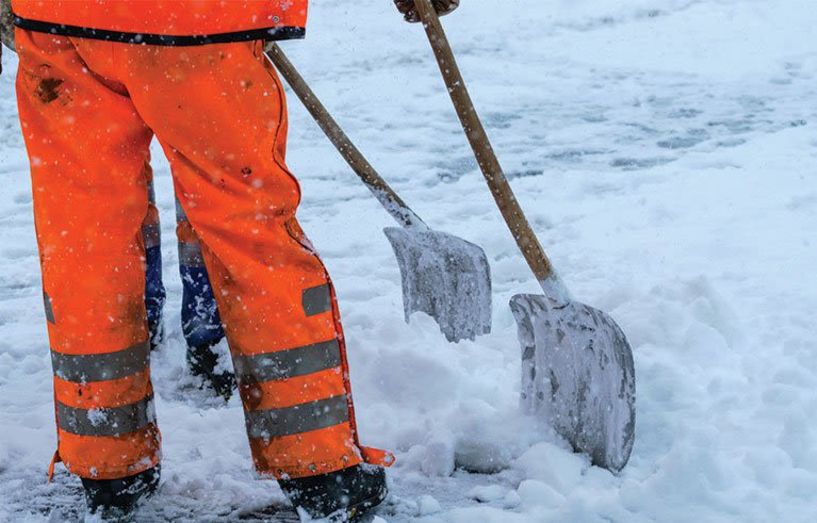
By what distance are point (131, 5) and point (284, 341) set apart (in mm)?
670

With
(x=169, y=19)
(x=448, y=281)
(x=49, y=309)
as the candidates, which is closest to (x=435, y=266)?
(x=448, y=281)

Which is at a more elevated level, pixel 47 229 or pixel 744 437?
pixel 47 229

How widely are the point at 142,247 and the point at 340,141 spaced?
3.10 ft

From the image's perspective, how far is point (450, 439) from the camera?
2.54m

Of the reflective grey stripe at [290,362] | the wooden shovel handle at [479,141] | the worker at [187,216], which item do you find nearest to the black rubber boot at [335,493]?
the worker at [187,216]

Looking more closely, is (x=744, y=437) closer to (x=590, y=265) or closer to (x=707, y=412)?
(x=707, y=412)

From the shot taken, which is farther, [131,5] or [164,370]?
[164,370]

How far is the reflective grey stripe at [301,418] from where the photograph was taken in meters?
2.13

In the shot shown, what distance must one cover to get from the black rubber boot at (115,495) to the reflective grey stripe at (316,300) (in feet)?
1.69

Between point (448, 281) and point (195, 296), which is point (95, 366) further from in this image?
point (448, 281)

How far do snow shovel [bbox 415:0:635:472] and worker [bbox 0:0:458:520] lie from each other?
54cm

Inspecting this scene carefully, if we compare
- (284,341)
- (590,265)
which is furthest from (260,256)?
(590,265)

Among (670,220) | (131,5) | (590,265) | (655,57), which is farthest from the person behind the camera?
(655,57)

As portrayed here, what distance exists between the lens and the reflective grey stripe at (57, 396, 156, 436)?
7.13 ft
